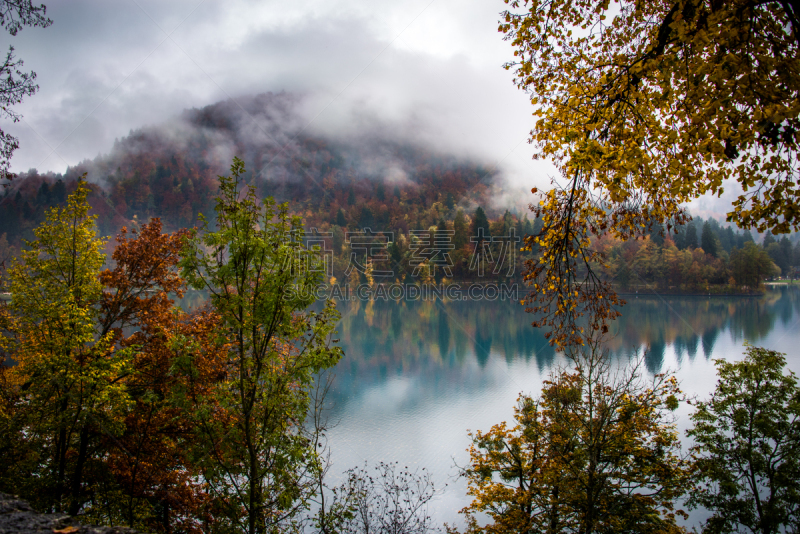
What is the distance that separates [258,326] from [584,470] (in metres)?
7.75

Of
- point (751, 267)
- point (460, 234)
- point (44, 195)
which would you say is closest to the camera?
point (751, 267)

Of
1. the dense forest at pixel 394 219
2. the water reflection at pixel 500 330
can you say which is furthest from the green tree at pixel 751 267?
the water reflection at pixel 500 330

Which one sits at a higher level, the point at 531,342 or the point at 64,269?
the point at 64,269

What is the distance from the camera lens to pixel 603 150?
258cm

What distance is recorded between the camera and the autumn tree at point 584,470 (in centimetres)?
791

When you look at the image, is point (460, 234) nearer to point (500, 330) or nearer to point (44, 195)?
point (500, 330)

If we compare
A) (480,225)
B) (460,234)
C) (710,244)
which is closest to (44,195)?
(460,234)

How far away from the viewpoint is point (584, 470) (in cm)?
870

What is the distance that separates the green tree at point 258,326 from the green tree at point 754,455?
10205 mm

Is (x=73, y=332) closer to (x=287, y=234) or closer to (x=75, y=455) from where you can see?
(x=75, y=455)

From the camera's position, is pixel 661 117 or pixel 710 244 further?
pixel 710 244

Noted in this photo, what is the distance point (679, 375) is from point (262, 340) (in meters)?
25.6

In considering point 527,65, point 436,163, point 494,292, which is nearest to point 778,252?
point 494,292

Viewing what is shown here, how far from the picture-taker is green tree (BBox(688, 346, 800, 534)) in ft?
34.2
